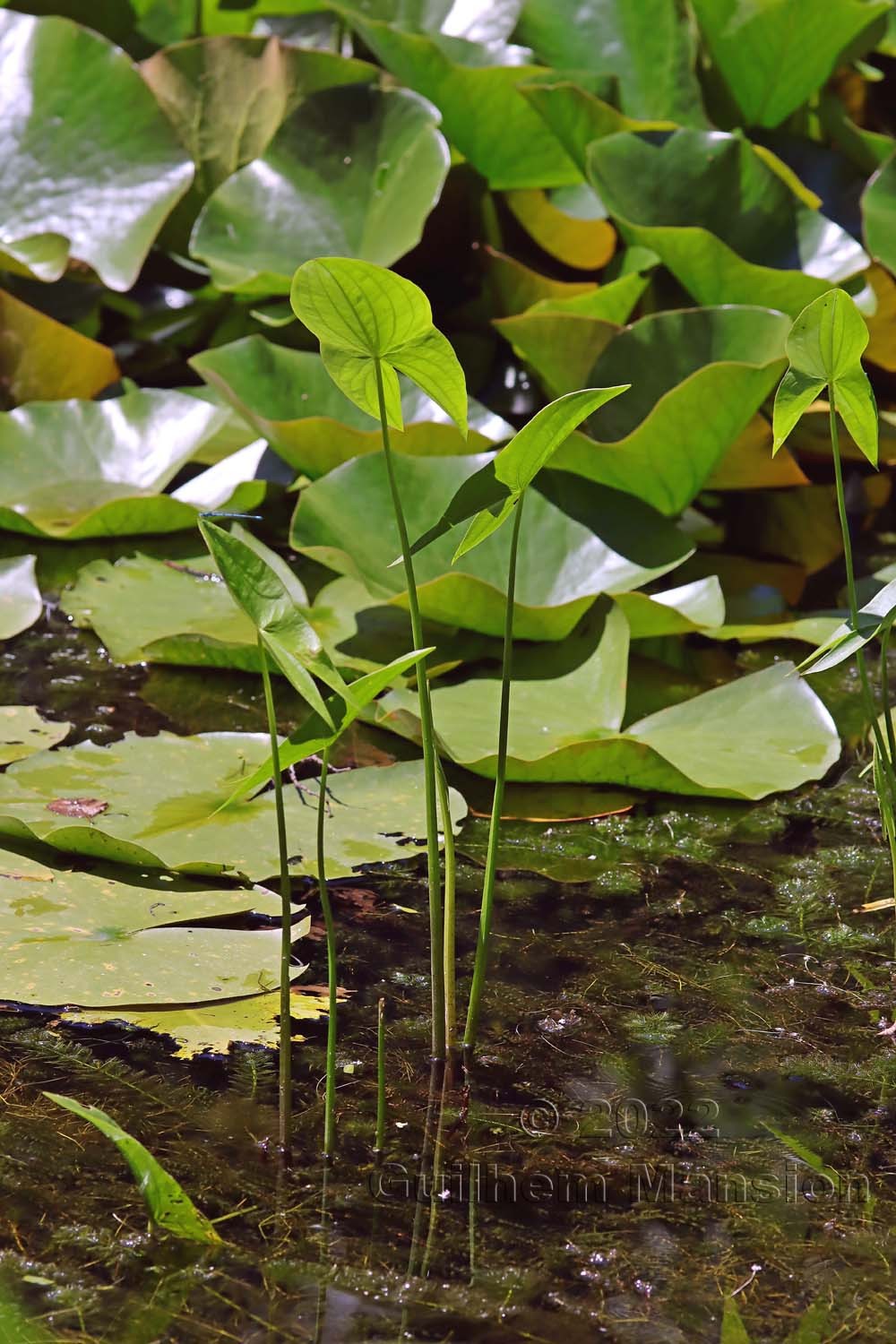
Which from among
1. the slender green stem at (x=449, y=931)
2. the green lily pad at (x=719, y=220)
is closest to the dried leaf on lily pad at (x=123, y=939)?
the slender green stem at (x=449, y=931)

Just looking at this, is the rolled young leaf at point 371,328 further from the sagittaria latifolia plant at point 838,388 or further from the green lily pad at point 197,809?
the green lily pad at point 197,809

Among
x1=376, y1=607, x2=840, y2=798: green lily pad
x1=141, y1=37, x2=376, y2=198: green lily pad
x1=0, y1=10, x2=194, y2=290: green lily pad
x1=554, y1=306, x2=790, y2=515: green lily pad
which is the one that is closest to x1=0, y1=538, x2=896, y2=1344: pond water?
x1=376, y1=607, x2=840, y2=798: green lily pad

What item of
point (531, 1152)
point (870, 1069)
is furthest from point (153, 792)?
point (870, 1069)

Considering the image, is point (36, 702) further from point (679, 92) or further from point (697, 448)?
point (679, 92)

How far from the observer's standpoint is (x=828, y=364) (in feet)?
3.07

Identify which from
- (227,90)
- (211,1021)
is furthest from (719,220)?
(211,1021)

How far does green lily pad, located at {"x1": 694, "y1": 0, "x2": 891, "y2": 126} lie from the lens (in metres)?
2.25

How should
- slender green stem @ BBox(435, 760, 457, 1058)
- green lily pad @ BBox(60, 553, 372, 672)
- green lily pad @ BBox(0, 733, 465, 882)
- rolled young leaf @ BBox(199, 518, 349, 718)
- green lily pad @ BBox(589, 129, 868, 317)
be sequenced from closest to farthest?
rolled young leaf @ BBox(199, 518, 349, 718) < slender green stem @ BBox(435, 760, 457, 1058) < green lily pad @ BBox(0, 733, 465, 882) < green lily pad @ BBox(60, 553, 372, 672) < green lily pad @ BBox(589, 129, 868, 317)

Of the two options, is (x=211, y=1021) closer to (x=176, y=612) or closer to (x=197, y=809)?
(x=197, y=809)

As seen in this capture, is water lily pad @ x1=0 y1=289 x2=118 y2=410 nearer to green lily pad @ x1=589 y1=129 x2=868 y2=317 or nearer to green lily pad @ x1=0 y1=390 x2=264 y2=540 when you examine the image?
green lily pad @ x1=0 y1=390 x2=264 y2=540

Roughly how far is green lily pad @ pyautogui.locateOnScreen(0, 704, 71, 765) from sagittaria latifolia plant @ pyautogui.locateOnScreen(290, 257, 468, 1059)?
66 cm

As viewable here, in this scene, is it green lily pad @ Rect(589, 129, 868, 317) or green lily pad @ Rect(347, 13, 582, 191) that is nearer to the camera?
green lily pad @ Rect(589, 129, 868, 317)

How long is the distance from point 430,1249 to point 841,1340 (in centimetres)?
24

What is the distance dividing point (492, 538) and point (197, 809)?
0.60 meters
